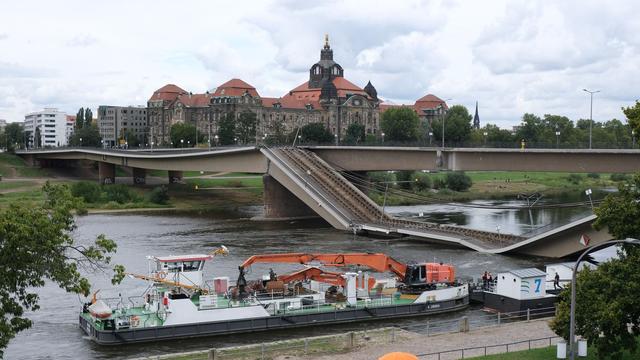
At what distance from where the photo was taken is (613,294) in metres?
30.5

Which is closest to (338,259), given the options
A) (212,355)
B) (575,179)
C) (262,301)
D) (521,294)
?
(262,301)

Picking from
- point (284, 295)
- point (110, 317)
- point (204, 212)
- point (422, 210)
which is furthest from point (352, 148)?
point (110, 317)

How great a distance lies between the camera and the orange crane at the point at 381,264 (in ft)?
160

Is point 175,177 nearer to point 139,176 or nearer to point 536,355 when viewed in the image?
point 139,176

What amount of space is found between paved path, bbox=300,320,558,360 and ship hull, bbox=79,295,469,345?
6.23 m

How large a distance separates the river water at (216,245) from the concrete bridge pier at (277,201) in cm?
280

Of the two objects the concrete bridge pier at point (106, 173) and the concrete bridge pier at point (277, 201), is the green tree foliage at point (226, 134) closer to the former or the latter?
the concrete bridge pier at point (106, 173)

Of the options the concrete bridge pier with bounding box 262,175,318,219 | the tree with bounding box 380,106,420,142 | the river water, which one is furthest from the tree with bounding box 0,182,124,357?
the tree with bounding box 380,106,420,142

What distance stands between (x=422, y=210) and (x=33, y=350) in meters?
76.5

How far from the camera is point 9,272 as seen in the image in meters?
26.1

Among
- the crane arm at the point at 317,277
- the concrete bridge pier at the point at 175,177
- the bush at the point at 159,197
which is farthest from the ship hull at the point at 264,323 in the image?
the concrete bridge pier at the point at 175,177

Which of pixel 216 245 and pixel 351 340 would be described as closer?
pixel 351 340

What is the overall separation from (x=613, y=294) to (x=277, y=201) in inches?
2788

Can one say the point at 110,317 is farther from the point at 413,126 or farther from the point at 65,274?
the point at 413,126
